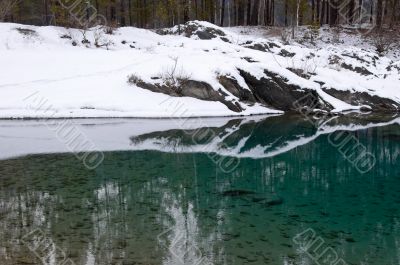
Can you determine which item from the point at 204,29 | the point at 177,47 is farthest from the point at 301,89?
the point at 204,29

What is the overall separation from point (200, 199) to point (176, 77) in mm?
14767

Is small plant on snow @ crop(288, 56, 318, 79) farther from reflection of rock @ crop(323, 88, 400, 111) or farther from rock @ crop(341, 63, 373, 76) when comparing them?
rock @ crop(341, 63, 373, 76)

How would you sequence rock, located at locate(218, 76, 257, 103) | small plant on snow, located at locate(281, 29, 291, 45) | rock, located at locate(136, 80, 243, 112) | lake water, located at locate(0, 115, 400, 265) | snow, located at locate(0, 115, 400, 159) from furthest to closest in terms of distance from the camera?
small plant on snow, located at locate(281, 29, 291, 45)
rock, located at locate(218, 76, 257, 103)
rock, located at locate(136, 80, 243, 112)
snow, located at locate(0, 115, 400, 159)
lake water, located at locate(0, 115, 400, 265)

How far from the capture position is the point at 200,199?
31.9ft

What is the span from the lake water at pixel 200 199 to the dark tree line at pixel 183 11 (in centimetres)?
1940

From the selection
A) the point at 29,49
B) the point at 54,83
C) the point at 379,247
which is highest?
the point at 29,49

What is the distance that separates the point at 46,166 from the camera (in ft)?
41.0

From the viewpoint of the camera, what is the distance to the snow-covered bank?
2195cm

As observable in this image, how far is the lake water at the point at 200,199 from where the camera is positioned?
693 cm

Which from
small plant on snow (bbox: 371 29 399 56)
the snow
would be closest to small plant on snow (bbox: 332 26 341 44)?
small plant on snow (bbox: 371 29 399 56)

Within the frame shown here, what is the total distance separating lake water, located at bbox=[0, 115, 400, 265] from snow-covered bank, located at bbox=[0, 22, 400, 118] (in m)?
4.33

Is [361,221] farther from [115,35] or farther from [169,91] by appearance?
[115,35]

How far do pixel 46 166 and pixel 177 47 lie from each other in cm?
1821

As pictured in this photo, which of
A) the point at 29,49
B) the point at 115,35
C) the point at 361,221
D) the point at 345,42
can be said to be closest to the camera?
the point at 361,221
